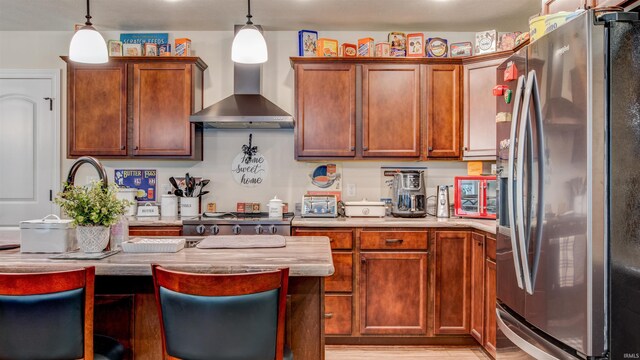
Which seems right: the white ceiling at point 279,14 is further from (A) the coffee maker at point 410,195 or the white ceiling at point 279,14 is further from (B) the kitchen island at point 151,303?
(B) the kitchen island at point 151,303

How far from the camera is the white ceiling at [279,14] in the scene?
3305 millimetres

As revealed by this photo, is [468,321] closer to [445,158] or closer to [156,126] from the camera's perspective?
[445,158]

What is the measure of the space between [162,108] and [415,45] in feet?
7.13

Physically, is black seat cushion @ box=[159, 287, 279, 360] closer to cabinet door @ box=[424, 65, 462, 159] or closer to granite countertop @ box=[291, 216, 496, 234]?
granite countertop @ box=[291, 216, 496, 234]

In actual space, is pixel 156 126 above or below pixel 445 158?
above

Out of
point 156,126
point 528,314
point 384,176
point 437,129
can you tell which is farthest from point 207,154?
point 528,314

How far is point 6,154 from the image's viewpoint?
3902mm

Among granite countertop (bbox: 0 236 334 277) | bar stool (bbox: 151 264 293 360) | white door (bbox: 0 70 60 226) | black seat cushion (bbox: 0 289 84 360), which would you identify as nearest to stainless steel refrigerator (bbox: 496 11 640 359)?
granite countertop (bbox: 0 236 334 277)

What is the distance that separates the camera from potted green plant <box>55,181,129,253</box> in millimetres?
1713

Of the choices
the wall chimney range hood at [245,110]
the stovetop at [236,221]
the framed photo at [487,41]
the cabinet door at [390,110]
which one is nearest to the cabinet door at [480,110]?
the framed photo at [487,41]

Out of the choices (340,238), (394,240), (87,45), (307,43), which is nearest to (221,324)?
(87,45)

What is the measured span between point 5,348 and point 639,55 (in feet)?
7.58

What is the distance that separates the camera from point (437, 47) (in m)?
3.65

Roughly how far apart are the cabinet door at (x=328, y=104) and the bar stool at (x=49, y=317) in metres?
2.37
